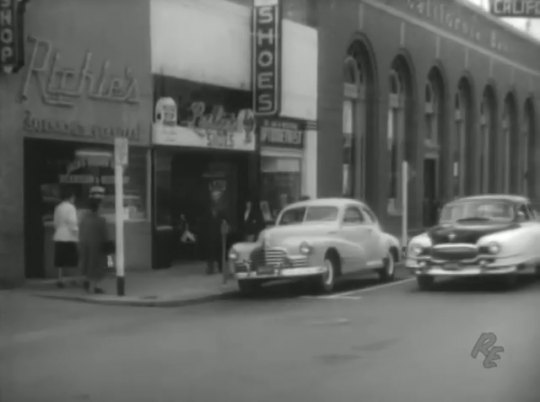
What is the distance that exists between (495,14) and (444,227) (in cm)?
1052

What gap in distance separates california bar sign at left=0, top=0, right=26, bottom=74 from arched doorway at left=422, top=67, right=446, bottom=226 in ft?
62.7

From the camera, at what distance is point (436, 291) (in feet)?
46.4

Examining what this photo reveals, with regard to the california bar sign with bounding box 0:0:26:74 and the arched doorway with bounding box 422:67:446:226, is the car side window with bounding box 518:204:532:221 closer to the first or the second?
the california bar sign with bounding box 0:0:26:74

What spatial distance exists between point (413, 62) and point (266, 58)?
9724 millimetres

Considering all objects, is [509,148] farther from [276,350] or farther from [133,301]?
[276,350]

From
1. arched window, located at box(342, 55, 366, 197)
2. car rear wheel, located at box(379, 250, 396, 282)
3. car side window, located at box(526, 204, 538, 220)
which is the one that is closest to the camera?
car side window, located at box(526, 204, 538, 220)

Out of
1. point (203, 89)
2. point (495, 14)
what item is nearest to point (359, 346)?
point (495, 14)

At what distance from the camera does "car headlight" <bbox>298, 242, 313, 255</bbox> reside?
14039mm

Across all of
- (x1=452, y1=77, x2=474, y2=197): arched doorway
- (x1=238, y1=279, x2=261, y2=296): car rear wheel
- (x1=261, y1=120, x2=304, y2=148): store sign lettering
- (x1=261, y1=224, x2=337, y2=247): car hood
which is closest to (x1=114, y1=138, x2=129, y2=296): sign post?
(x1=238, y1=279, x2=261, y2=296): car rear wheel

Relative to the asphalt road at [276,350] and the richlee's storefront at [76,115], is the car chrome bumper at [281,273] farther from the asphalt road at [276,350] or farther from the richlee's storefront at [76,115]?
the richlee's storefront at [76,115]

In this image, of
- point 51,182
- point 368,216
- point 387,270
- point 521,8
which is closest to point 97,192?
point 51,182

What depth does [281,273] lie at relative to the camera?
1405cm

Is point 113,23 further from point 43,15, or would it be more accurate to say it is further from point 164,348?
point 164,348

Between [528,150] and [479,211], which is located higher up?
[528,150]
